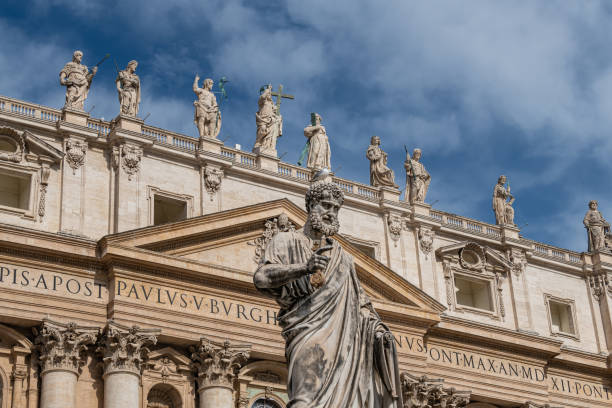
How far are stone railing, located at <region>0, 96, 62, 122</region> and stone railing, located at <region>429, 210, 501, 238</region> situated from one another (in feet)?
39.9

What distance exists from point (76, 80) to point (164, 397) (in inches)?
338

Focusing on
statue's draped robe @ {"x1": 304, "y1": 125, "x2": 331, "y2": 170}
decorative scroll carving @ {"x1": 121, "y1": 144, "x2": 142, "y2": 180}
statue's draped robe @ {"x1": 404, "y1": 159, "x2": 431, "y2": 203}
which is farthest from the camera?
statue's draped robe @ {"x1": 404, "y1": 159, "x2": 431, "y2": 203}

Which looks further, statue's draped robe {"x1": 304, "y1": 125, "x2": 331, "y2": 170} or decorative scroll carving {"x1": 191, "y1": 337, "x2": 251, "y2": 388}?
statue's draped robe {"x1": 304, "y1": 125, "x2": 331, "y2": 170}

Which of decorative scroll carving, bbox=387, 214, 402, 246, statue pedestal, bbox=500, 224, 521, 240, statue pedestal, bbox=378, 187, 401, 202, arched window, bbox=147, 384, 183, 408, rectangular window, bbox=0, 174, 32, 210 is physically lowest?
arched window, bbox=147, 384, 183, 408

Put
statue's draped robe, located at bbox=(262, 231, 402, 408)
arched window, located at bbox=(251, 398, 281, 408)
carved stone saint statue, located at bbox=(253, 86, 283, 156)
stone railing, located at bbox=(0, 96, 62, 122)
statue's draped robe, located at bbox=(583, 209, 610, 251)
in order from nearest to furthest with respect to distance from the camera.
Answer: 1. statue's draped robe, located at bbox=(262, 231, 402, 408)
2. stone railing, located at bbox=(0, 96, 62, 122)
3. arched window, located at bbox=(251, 398, 281, 408)
4. carved stone saint statue, located at bbox=(253, 86, 283, 156)
5. statue's draped robe, located at bbox=(583, 209, 610, 251)

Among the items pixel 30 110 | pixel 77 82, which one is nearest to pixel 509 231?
pixel 77 82

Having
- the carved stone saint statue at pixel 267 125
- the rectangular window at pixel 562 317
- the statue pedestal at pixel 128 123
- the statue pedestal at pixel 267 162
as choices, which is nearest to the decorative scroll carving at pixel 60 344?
the statue pedestal at pixel 128 123

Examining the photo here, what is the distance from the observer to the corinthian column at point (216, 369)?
27953 millimetres

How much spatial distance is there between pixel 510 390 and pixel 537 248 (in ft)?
18.4

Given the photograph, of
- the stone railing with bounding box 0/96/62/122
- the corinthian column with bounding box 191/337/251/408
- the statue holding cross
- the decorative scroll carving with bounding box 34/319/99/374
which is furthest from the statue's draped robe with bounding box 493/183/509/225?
the decorative scroll carving with bounding box 34/319/99/374

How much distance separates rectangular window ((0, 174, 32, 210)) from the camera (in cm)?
2828

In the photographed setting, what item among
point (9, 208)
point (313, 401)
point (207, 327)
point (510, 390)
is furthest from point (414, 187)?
point (313, 401)

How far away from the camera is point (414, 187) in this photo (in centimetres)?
3522

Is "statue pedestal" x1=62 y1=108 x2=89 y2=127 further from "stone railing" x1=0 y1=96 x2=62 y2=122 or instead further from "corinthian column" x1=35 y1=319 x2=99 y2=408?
"corinthian column" x1=35 y1=319 x2=99 y2=408
